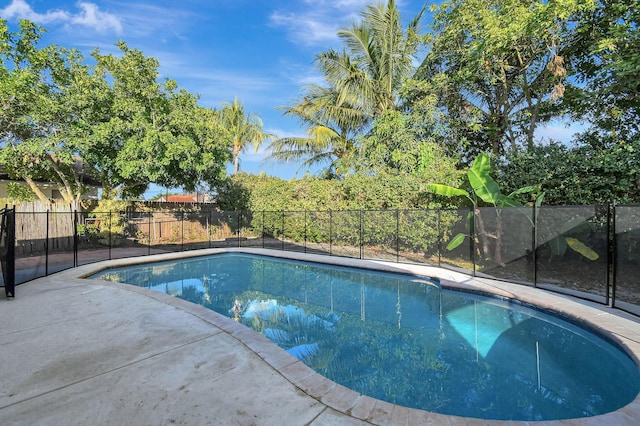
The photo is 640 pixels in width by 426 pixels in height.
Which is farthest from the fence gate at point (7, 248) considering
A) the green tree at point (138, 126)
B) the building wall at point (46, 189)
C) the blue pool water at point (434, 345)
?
the building wall at point (46, 189)

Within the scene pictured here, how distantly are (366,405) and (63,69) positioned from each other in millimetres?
14464

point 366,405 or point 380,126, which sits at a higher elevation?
point 380,126

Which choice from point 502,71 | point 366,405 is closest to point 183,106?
point 502,71

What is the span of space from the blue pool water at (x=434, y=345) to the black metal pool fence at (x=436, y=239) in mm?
1631

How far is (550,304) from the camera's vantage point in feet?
18.1

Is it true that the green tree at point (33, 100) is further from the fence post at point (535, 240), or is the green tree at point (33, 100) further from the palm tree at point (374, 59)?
the fence post at point (535, 240)

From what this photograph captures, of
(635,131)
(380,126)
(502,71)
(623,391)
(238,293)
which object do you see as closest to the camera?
(623,391)

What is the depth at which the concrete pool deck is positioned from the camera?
7.86ft

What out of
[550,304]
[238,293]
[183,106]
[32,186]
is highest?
[183,106]

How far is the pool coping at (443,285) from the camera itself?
2451 millimetres

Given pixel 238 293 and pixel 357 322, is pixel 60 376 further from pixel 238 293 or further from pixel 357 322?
pixel 238 293

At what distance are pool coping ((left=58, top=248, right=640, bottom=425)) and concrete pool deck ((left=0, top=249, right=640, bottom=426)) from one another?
15mm

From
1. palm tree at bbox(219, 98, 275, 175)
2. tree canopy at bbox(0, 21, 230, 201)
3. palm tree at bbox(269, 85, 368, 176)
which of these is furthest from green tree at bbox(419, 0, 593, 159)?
palm tree at bbox(219, 98, 275, 175)

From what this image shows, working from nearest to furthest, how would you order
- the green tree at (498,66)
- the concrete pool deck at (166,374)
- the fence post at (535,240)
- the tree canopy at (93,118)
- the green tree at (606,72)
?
1. the concrete pool deck at (166,374)
2. the fence post at (535,240)
3. the green tree at (606,72)
4. the green tree at (498,66)
5. the tree canopy at (93,118)
